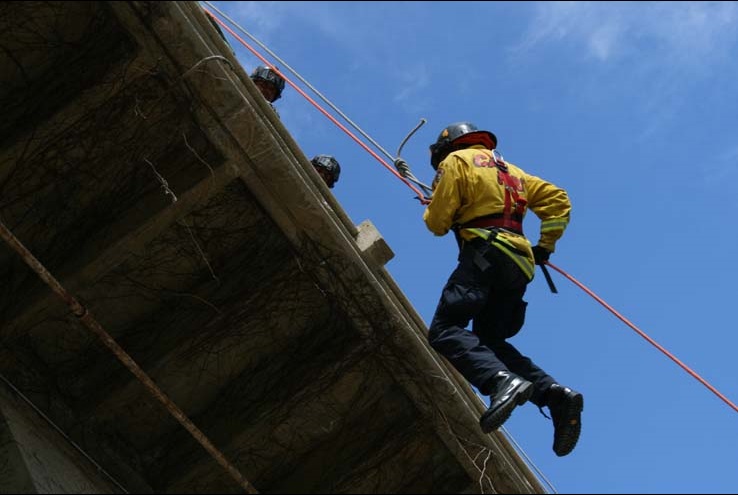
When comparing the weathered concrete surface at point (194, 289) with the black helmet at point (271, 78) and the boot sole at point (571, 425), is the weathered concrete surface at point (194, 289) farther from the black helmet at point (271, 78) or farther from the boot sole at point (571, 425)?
the black helmet at point (271, 78)

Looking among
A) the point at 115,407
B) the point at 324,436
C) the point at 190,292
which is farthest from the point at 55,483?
the point at 324,436

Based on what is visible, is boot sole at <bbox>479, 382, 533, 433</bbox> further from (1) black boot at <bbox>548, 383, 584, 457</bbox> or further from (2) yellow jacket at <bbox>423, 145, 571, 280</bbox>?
(2) yellow jacket at <bbox>423, 145, 571, 280</bbox>

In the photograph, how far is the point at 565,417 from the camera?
6.87 meters

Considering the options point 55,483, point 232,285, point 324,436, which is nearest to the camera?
point 55,483

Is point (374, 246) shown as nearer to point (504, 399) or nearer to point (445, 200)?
point (445, 200)

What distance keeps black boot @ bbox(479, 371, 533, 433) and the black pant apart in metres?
0.10

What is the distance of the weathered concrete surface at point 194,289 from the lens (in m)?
6.35

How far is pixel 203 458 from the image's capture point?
7.21 metres

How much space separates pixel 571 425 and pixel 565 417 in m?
0.06

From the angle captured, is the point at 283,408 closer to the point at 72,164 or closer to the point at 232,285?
the point at 232,285

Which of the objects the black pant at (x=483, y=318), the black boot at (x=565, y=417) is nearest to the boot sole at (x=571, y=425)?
the black boot at (x=565, y=417)

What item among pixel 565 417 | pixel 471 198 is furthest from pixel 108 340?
pixel 565 417

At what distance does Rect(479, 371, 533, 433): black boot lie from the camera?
642 centimetres

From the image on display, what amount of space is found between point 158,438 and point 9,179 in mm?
1886
